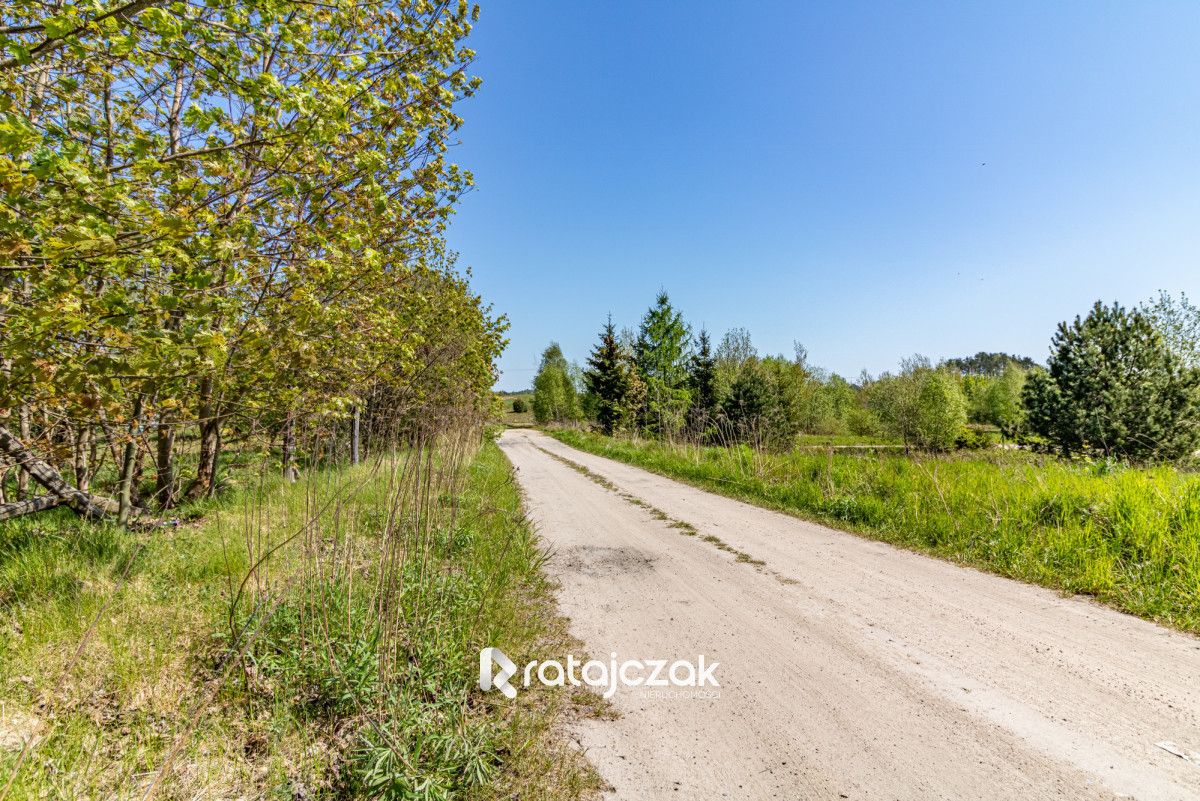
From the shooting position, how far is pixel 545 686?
10.7 ft

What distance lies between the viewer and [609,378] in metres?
33.3

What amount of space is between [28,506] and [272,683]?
384 centimetres

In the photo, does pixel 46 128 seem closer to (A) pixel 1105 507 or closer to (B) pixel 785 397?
(A) pixel 1105 507

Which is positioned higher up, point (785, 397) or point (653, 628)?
point (785, 397)

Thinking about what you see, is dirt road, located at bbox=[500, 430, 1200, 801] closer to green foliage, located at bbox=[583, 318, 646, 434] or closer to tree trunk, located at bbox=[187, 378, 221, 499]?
tree trunk, located at bbox=[187, 378, 221, 499]

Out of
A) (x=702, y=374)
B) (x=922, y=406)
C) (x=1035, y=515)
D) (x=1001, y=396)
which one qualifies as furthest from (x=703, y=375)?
(x=1001, y=396)

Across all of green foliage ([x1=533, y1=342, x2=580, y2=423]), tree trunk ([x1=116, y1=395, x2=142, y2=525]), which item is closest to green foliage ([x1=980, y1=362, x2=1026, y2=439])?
green foliage ([x1=533, y1=342, x2=580, y2=423])

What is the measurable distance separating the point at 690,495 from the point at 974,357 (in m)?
186

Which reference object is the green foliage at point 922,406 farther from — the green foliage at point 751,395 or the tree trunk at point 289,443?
the tree trunk at point 289,443

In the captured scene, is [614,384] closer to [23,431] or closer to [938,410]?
[938,410]

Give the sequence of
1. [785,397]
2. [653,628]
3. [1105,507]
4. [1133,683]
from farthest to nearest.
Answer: [785,397] → [1105,507] → [653,628] → [1133,683]

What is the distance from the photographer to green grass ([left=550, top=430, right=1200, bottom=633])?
450 cm

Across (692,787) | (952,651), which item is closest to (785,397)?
(952,651)

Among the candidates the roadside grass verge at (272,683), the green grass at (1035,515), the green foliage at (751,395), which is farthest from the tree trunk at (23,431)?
the green foliage at (751,395)
